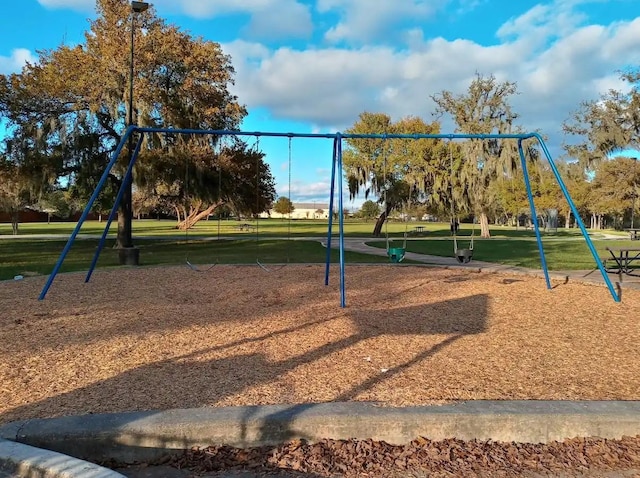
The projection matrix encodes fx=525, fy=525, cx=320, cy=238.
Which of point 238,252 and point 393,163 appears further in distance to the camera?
point 393,163

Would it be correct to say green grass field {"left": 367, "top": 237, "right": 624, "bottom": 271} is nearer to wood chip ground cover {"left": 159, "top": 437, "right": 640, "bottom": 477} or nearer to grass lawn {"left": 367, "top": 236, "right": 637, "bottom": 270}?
grass lawn {"left": 367, "top": 236, "right": 637, "bottom": 270}

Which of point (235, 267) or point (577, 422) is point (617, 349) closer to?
point (577, 422)

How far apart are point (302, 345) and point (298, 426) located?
2173 millimetres

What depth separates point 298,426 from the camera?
3.07 meters

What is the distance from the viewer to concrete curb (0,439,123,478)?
→ 251 centimetres

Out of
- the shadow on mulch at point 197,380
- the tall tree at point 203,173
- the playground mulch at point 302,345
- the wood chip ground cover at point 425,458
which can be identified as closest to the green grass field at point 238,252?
the tall tree at point 203,173

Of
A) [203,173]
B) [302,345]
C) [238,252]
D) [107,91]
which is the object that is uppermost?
[107,91]

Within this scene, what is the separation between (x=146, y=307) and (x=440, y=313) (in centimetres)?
403

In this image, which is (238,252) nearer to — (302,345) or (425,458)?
(302,345)

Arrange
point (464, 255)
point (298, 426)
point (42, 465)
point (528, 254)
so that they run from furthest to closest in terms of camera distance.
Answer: point (528, 254)
point (464, 255)
point (298, 426)
point (42, 465)

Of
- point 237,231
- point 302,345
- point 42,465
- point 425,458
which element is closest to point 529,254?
point 302,345

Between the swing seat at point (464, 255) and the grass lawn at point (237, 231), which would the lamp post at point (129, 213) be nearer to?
the grass lawn at point (237, 231)

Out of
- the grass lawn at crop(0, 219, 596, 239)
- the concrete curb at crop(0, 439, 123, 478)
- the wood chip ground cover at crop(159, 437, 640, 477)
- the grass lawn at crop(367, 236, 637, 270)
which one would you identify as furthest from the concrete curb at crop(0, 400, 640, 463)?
the grass lawn at crop(0, 219, 596, 239)

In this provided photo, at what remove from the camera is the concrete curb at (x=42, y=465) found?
8.23 ft
